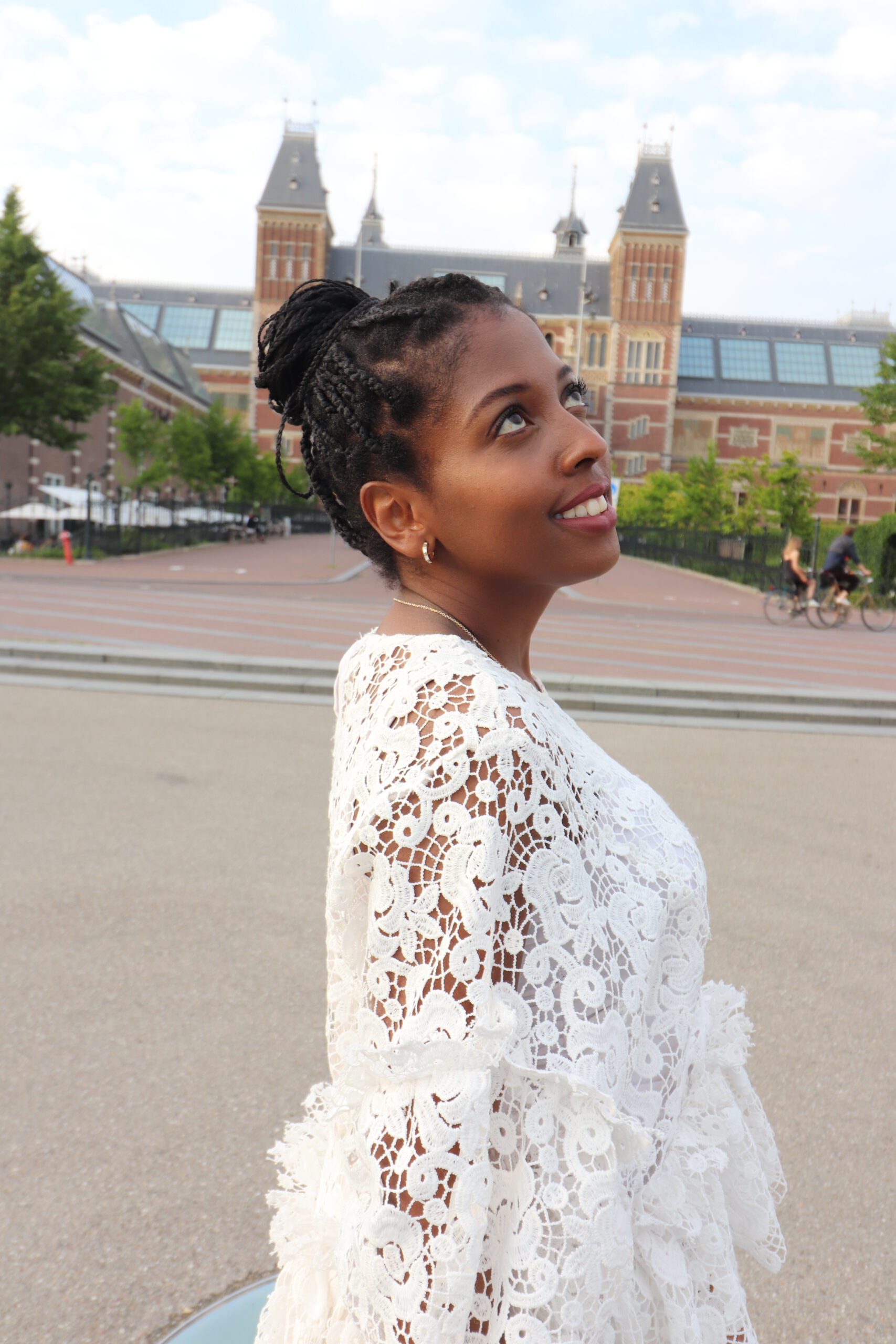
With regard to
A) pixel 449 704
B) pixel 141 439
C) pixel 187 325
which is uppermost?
pixel 187 325

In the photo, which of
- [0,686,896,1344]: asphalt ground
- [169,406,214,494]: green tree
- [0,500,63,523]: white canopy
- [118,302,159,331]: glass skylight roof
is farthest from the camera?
[118,302,159,331]: glass skylight roof

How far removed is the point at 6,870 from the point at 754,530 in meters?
31.5

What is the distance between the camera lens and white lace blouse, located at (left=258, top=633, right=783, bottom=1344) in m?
0.85

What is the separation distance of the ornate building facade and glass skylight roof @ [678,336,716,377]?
0.13m

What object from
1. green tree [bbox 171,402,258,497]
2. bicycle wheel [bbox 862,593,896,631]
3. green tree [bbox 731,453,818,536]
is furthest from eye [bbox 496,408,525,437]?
green tree [bbox 171,402,258,497]

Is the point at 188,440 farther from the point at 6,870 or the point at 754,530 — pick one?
the point at 6,870

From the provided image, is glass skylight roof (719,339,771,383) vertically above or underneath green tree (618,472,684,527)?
above

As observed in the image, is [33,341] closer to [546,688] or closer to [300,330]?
[546,688]

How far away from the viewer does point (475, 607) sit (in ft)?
3.50

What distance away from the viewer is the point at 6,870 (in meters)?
4.73

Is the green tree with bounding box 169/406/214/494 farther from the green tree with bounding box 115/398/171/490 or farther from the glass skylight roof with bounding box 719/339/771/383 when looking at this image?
the glass skylight roof with bounding box 719/339/771/383

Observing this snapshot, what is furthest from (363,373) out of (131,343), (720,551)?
(131,343)

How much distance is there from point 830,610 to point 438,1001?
20.5m

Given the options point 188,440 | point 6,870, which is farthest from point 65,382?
point 6,870
